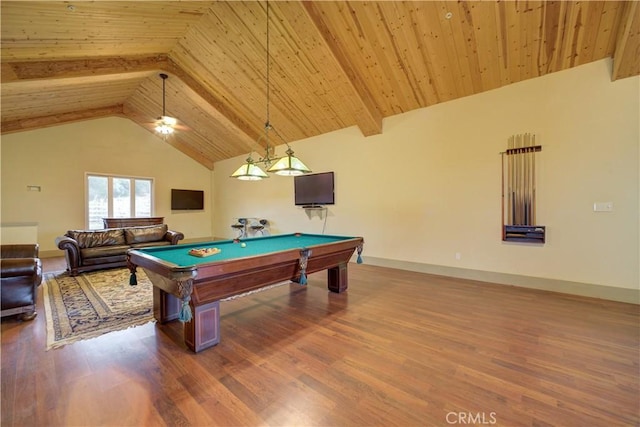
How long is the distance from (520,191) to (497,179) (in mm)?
372

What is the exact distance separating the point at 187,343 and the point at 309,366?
1.18 m

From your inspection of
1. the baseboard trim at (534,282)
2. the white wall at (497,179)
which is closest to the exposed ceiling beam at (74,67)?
the white wall at (497,179)

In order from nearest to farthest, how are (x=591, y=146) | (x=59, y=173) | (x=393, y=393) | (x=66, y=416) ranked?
1. (x=66, y=416)
2. (x=393, y=393)
3. (x=591, y=146)
4. (x=59, y=173)

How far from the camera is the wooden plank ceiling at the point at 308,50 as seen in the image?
127 inches

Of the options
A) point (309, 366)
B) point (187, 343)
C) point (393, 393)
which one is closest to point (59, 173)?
point (187, 343)

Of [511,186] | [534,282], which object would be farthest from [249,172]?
[534,282]

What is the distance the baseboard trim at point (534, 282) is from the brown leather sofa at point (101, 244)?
17.8ft

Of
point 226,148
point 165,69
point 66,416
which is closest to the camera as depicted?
point 66,416

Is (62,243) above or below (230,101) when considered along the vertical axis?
below

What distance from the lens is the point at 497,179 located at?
14.4 feet

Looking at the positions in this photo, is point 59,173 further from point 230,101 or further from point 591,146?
point 591,146

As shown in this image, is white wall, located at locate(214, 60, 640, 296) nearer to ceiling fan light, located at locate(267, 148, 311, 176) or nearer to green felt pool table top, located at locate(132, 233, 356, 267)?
green felt pool table top, located at locate(132, 233, 356, 267)

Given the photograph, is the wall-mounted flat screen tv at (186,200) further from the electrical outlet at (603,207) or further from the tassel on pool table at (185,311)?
the electrical outlet at (603,207)

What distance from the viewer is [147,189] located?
8797mm
